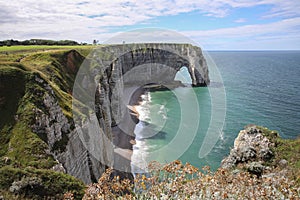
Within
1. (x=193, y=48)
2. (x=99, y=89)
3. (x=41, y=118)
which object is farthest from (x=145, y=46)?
(x=41, y=118)

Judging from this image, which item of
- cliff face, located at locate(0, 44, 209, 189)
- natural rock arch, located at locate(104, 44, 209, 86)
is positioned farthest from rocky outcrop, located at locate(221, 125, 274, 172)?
natural rock arch, located at locate(104, 44, 209, 86)

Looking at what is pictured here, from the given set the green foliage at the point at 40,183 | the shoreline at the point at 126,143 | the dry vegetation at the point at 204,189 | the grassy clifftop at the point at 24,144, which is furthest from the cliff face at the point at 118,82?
the dry vegetation at the point at 204,189

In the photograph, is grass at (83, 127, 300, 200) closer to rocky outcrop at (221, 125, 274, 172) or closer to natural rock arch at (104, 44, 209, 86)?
rocky outcrop at (221, 125, 274, 172)

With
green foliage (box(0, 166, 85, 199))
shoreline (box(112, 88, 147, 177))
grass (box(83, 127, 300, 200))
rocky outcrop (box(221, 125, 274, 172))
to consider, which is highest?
grass (box(83, 127, 300, 200))

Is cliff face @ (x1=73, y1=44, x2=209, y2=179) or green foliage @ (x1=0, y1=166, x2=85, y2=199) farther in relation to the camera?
cliff face @ (x1=73, y1=44, x2=209, y2=179)

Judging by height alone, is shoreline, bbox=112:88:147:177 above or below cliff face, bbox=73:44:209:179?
below

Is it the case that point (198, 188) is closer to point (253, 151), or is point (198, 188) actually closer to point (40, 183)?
point (40, 183)

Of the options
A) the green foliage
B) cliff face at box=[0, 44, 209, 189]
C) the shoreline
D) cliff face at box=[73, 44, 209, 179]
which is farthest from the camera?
the shoreline
